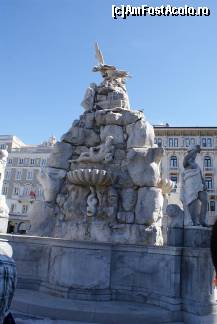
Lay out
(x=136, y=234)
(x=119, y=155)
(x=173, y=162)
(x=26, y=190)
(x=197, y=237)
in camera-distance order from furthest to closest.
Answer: (x=26, y=190) → (x=173, y=162) → (x=119, y=155) → (x=136, y=234) → (x=197, y=237)

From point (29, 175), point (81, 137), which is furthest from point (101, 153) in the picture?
point (29, 175)

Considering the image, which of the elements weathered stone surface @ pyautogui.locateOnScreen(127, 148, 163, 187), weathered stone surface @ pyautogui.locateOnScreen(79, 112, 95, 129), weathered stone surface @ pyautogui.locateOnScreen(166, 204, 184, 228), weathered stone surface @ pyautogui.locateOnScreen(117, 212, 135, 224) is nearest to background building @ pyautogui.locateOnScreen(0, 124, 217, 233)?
weathered stone surface @ pyautogui.locateOnScreen(79, 112, 95, 129)

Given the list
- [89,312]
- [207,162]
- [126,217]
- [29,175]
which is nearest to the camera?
[89,312]

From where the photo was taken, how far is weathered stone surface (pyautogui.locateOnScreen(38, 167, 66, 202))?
998cm

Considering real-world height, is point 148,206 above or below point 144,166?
below

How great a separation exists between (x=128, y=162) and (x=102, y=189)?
43.9 inches

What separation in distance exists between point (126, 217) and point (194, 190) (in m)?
2.26

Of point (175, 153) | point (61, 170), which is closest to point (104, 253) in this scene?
point (61, 170)

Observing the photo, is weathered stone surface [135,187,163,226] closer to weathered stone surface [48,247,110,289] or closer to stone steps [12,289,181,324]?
weathered stone surface [48,247,110,289]

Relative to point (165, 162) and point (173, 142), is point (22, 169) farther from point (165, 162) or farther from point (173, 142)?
point (173, 142)

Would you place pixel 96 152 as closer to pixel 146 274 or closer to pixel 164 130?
pixel 146 274

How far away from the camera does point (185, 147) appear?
4822 cm

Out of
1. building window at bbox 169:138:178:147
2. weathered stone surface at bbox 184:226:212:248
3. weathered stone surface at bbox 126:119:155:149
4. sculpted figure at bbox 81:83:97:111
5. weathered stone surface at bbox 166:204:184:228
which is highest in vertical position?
building window at bbox 169:138:178:147

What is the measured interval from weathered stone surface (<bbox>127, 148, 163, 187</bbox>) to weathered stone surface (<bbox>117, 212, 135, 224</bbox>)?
888mm
